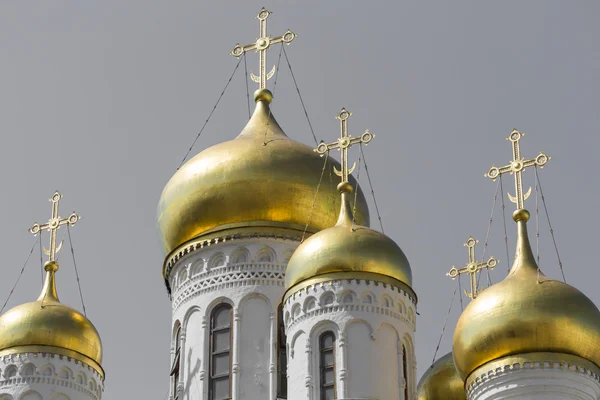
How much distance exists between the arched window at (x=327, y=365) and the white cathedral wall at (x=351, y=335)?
0.18ft

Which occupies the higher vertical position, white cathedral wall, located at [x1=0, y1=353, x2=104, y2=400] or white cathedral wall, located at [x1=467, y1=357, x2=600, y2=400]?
white cathedral wall, located at [x1=0, y1=353, x2=104, y2=400]

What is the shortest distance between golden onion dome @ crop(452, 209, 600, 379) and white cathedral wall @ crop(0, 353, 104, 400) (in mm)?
5100

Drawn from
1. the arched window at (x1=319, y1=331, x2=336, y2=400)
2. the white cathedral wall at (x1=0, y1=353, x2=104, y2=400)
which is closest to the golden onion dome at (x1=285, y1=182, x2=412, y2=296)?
the arched window at (x1=319, y1=331, x2=336, y2=400)

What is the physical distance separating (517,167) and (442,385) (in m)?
3.39

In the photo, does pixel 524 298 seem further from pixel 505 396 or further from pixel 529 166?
pixel 529 166

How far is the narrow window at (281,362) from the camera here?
2116cm

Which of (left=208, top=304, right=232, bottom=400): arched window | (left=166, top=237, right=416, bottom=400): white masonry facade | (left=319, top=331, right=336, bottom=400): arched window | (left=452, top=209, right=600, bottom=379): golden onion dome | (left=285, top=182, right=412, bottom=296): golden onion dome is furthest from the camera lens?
(left=208, top=304, right=232, bottom=400): arched window

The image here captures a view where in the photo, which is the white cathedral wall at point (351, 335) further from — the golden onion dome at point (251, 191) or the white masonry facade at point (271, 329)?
the golden onion dome at point (251, 191)

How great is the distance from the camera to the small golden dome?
2028 centimetres

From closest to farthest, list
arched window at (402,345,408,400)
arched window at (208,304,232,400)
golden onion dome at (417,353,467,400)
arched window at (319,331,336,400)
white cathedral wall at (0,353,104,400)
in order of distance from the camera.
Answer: arched window at (319,331,336,400) → arched window at (402,345,408,400) → arched window at (208,304,232,400) → white cathedral wall at (0,353,104,400) → golden onion dome at (417,353,467,400)

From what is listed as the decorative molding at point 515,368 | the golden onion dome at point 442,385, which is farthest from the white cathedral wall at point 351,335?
the golden onion dome at point 442,385

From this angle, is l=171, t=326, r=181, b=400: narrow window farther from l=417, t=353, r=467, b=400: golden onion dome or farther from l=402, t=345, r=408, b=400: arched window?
l=417, t=353, r=467, b=400: golden onion dome

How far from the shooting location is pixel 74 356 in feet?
72.7

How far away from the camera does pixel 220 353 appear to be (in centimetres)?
2166
